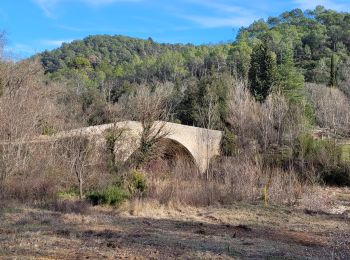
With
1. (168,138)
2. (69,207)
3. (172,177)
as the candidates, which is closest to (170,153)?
(168,138)

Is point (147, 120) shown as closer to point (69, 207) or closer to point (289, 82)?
point (69, 207)

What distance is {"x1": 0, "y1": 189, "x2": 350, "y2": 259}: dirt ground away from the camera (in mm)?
7203

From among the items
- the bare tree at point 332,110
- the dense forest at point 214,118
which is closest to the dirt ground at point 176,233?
the dense forest at point 214,118

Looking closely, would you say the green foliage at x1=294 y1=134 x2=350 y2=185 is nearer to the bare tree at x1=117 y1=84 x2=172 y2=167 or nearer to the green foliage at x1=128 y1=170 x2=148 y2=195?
the bare tree at x1=117 y1=84 x2=172 y2=167

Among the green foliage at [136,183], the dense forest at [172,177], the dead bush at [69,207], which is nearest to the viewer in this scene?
the dense forest at [172,177]

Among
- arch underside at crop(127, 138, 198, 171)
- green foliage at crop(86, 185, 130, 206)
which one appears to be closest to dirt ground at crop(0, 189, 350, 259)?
green foliage at crop(86, 185, 130, 206)

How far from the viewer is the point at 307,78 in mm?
70438

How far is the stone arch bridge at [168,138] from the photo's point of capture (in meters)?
21.5

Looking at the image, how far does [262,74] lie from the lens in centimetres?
4647

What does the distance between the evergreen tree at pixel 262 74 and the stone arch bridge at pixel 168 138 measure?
13.4 meters

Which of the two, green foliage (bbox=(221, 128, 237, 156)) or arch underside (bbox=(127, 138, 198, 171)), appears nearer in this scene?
arch underside (bbox=(127, 138, 198, 171))

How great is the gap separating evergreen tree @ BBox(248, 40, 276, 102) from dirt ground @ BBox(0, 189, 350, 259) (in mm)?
31550

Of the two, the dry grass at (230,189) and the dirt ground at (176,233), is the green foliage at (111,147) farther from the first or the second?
the dirt ground at (176,233)

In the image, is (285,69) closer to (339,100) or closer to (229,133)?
(339,100)
